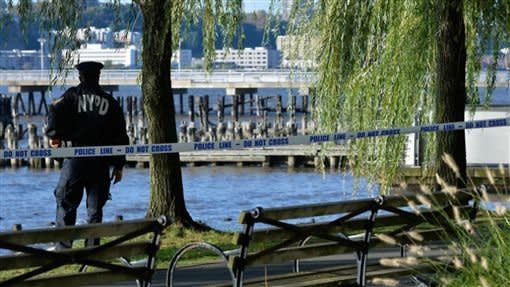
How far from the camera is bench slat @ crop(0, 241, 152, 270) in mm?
6898

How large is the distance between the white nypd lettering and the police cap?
20 centimetres

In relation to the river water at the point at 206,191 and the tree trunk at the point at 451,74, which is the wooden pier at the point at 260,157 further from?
the tree trunk at the point at 451,74

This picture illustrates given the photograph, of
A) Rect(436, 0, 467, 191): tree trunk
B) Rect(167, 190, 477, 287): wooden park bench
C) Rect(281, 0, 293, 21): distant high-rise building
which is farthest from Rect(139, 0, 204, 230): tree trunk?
Rect(167, 190, 477, 287): wooden park bench

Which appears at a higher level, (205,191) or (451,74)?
(451,74)

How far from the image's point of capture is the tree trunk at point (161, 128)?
15492 mm

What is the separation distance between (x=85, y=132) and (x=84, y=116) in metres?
0.13

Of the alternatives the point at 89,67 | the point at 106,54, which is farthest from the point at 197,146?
the point at 106,54

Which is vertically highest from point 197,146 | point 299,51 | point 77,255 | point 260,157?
point 299,51

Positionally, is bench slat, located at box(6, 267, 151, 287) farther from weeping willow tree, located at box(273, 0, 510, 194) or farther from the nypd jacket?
weeping willow tree, located at box(273, 0, 510, 194)

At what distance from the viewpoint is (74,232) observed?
7.04 meters

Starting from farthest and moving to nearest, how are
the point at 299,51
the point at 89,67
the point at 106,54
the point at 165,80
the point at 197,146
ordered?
the point at 106,54, the point at 299,51, the point at 165,80, the point at 197,146, the point at 89,67

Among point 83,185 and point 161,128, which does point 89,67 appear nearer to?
point 83,185

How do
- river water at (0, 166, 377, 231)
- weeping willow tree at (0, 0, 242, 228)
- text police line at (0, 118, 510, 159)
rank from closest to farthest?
1. text police line at (0, 118, 510, 159)
2. weeping willow tree at (0, 0, 242, 228)
3. river water at (0, 166, 377, 231)

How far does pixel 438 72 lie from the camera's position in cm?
1402
